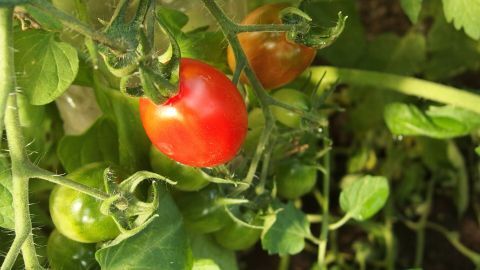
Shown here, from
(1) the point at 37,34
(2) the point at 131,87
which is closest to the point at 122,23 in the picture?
(2) the point at 131,87

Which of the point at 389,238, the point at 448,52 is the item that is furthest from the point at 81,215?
the point at 448,52

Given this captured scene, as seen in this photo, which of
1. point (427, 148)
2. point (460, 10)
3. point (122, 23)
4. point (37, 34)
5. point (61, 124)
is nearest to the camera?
point (122, 23)

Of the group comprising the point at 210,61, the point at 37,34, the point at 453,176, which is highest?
the point at 37,34

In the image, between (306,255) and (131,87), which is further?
(306,255)

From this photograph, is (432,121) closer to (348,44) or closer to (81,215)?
Result: (348,44)

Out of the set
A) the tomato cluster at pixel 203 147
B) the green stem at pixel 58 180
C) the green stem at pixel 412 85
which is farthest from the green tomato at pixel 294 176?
the green stem at pixel 58 180

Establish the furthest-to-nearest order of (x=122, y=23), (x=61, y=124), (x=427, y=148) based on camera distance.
Result: (x=427, y=148)
(x=61, y=124)
(x=122, y=23)

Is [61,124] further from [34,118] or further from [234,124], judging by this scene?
[234,124]

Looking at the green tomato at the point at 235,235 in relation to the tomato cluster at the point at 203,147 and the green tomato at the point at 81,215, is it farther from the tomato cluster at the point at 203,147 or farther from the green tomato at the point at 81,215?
the green tomato at the point at 81,215

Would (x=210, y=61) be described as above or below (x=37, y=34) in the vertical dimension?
below
